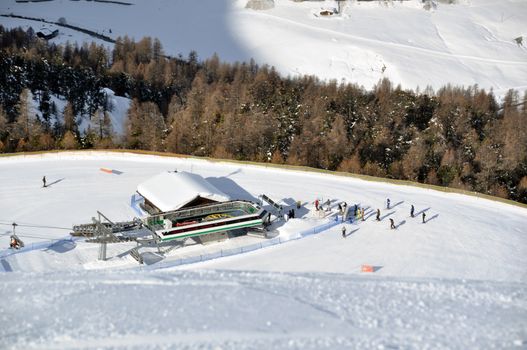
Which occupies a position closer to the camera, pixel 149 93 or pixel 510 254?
pixel 510 254

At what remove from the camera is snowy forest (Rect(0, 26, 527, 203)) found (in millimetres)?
50938

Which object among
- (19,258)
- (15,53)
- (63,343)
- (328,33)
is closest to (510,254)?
(63,343)

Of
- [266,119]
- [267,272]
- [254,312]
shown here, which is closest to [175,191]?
[267,272]

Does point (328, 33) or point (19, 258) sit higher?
point (328, 33)

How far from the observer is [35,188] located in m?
39.6

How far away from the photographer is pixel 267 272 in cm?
2642

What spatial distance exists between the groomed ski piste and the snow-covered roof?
2.49 metres

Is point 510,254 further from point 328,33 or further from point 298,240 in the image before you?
point 328,33

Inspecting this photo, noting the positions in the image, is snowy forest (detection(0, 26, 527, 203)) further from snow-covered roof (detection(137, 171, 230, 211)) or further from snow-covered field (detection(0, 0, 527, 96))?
snow-covered roof (detection(137, 171, 230, 211))

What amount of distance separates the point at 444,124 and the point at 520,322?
4191 cm

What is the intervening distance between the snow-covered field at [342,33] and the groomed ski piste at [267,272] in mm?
50814

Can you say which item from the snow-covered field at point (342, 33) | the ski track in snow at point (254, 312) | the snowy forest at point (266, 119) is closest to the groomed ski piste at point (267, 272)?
the ski track in snow at point (254, 312)

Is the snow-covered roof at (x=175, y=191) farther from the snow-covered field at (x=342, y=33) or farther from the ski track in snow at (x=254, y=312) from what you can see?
the snow-covered field at (x=342, y=33)

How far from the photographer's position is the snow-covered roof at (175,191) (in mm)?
32438
